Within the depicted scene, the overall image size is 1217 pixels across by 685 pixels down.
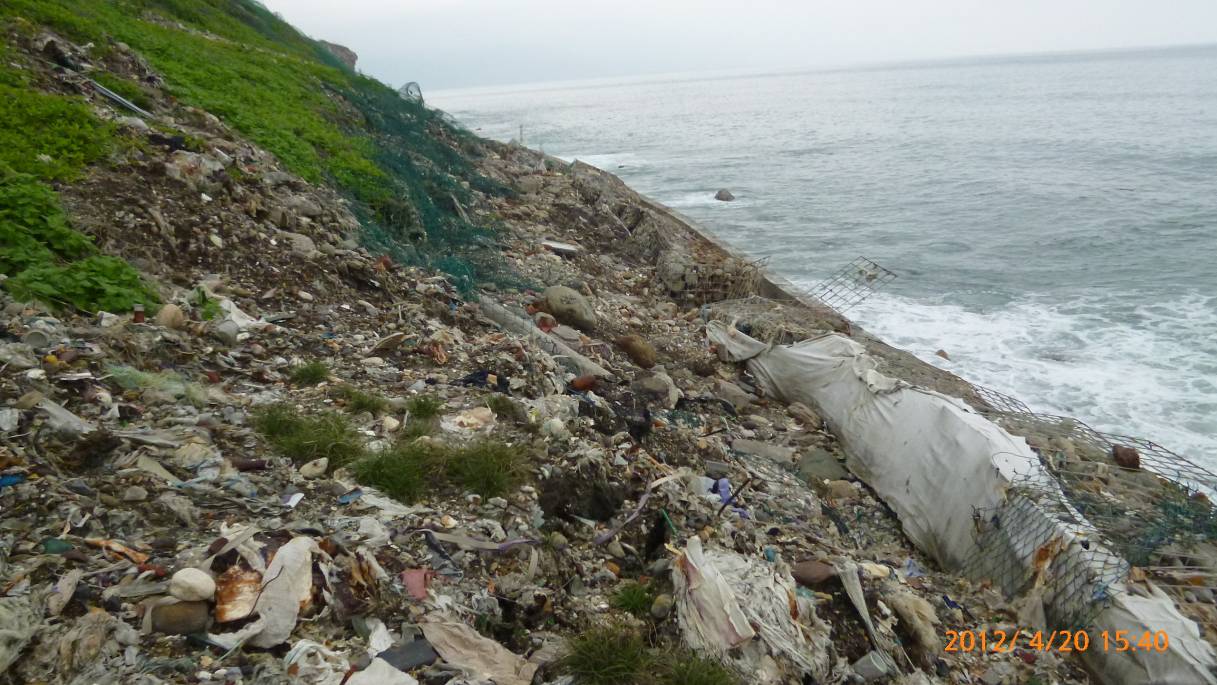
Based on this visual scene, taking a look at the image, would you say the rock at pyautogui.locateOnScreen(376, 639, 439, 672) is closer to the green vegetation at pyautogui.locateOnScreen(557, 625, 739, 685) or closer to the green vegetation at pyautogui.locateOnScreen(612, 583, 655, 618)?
the green vegetation at pyautogui.locateOnScreen(557, 625, 739, 685)

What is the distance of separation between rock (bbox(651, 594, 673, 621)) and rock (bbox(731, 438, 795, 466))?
9.58 feet

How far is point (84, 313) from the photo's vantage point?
4055 millimetres

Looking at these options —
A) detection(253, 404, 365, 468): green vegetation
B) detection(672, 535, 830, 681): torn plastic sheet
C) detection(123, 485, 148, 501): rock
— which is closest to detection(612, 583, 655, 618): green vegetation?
detection(672, 535, 830, 681): torn plastic sheet

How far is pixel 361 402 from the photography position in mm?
4055

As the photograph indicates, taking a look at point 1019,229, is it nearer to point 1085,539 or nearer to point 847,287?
point 847,287

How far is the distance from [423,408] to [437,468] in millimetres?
703

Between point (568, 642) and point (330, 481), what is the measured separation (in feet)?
4.73

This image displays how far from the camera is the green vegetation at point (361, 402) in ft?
13.3

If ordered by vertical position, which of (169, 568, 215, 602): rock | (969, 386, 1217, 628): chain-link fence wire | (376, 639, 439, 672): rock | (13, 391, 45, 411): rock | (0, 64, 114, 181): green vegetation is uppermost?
(0, 64, 114, 181): green vegetation

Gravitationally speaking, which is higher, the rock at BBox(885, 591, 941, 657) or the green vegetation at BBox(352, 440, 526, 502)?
the green vegetation at BBox(352, 440, 526, 502)

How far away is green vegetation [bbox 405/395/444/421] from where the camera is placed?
410 centimetres
